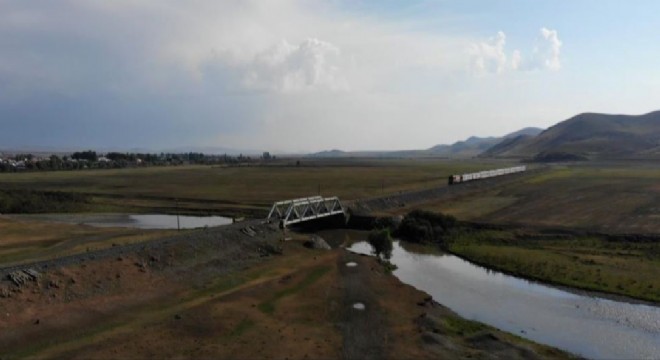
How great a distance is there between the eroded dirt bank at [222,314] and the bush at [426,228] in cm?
1812

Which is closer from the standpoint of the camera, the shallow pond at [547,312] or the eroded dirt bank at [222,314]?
the eroded dirt bank at [222,314]

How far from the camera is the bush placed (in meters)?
68.3

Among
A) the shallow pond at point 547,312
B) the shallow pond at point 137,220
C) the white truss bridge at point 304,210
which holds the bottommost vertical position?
the shallow pond at point 547,312

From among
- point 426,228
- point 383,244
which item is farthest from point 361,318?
point 426,228

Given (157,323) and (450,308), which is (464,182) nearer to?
(450,308)

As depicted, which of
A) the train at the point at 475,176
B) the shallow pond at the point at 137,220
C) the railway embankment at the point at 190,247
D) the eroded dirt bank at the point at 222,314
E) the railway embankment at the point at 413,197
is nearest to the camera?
the eroded dirt bank at the point at 222,314

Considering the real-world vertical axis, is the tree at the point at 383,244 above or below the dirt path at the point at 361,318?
above

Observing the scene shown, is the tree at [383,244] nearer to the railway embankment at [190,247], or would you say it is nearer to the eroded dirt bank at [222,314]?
the eroded dirt bank at [222,314]

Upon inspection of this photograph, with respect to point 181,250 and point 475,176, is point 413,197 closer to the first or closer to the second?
point 475,176

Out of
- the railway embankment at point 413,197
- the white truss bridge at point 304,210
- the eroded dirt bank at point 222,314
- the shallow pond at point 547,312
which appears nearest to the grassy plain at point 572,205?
the railway embankment at point 413,197

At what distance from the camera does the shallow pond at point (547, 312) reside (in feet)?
108

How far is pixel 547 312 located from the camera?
39156 millimetres

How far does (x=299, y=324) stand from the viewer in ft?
117

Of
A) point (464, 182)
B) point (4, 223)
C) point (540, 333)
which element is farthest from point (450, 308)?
point (464, 182)
